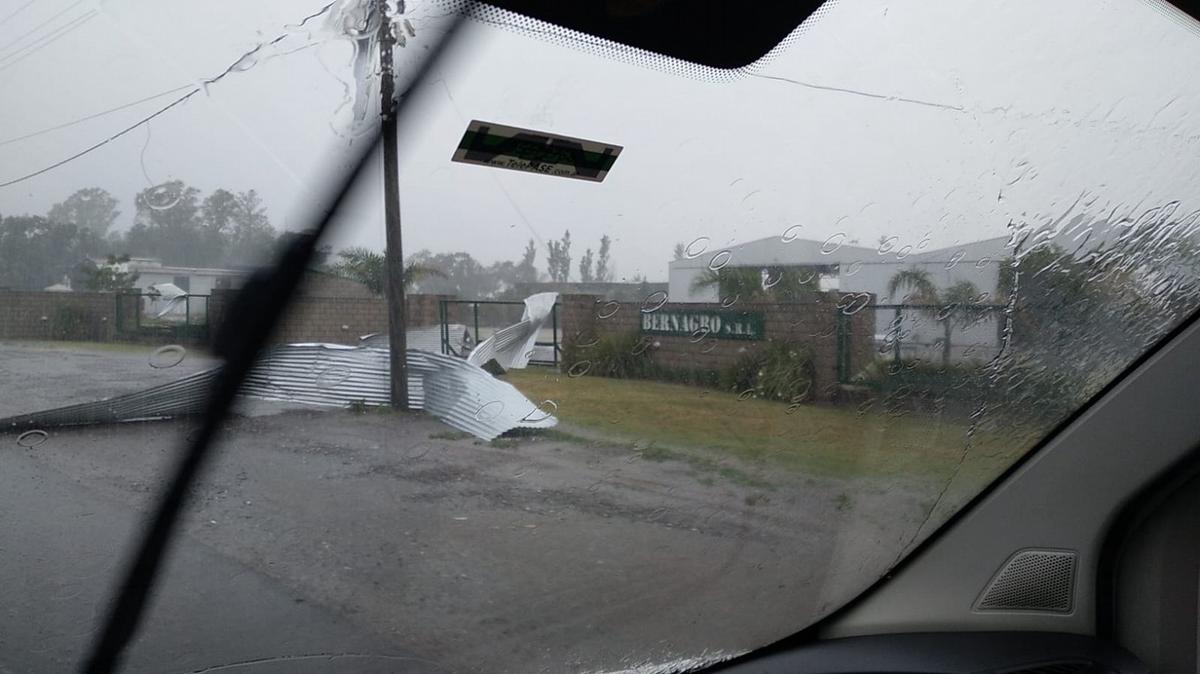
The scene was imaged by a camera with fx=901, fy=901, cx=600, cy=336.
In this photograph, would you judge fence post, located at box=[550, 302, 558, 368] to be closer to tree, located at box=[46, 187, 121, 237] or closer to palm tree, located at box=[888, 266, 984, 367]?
tree, located at box=[46, 187, 121, 237]

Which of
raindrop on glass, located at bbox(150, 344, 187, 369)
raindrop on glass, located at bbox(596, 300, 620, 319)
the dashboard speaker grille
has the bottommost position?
the dashboard speaker grille

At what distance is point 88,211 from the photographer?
255 cm

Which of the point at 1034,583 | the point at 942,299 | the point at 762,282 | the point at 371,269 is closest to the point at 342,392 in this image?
the point at 371,269

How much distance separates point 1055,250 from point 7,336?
13.1 ft

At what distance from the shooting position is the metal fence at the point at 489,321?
120 inches

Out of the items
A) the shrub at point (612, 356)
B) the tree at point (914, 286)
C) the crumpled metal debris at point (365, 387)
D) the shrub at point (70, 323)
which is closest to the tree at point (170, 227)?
the shrub at point (70, 323)

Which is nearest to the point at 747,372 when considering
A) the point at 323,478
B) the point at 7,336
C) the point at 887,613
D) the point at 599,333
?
the point at 599,333

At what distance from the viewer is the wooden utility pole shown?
2635 millimetres

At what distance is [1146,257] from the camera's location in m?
4.10

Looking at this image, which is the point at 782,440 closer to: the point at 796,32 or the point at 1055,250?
the point at 1055,250

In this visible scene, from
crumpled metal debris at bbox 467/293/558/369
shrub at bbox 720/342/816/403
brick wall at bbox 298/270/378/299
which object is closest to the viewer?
brick wall at bbox 298/270/378/299

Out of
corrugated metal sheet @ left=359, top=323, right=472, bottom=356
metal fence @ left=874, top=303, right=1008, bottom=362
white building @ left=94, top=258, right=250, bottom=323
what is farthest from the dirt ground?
metal fence @ left=874, top=303, right=1008, bottom=362

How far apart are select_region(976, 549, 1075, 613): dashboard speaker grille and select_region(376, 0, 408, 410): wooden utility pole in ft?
8.91

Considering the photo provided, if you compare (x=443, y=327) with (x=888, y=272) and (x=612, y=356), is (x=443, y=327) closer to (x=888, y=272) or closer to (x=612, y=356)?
(x=612, y=356)
